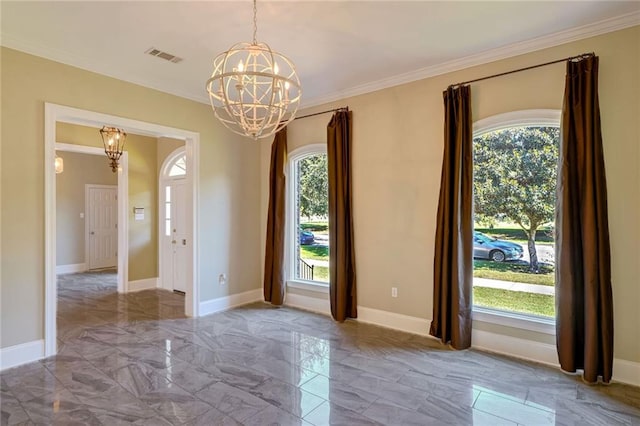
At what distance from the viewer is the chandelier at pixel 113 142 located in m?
5.79

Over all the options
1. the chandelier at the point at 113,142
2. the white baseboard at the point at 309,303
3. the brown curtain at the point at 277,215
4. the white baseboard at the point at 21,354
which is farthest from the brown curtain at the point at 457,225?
the chandelier at the point at 113,142

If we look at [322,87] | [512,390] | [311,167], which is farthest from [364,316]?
[322,87]

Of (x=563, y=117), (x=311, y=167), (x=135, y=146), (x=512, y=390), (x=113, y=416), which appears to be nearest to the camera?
(x=113, y=416)

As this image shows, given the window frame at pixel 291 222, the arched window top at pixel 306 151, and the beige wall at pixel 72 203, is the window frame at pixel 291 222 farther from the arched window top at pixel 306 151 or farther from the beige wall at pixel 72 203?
the beige wall at pixel 72 203

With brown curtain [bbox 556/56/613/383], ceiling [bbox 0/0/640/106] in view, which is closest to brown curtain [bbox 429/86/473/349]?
ceiling [bbox 0/0/640/106]

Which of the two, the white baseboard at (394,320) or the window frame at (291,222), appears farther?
the window frame at (291,222)

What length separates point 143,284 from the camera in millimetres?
6391

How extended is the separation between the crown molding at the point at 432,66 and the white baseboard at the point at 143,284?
3717 mm

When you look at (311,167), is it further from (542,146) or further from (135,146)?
(135,146)

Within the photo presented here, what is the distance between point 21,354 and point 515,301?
196 inches

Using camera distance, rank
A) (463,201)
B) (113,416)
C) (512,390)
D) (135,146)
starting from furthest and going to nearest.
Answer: (135,146), (463,201), (512,390), (113,416)

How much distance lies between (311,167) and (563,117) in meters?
3.19

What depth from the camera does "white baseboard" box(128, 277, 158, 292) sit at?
6.22 m

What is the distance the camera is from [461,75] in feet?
12.2
